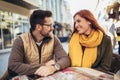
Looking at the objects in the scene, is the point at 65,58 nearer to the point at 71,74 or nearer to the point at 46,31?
the point at 46,31

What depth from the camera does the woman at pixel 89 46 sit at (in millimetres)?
1661

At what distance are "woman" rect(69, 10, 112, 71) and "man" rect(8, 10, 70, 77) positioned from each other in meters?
0.11

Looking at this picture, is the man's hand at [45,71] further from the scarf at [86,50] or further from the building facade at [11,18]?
the building facade at [11,18]

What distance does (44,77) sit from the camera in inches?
49.8

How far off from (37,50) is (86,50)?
1.31ft

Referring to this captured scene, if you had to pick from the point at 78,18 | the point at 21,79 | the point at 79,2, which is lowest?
the point at 21,79

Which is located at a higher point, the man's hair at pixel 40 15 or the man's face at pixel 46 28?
the man's hair at pixel 40 15

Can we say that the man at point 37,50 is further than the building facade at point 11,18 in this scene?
No

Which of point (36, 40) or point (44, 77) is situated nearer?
point (44, 77)

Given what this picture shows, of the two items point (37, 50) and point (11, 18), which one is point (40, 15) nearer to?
point (37, 50)

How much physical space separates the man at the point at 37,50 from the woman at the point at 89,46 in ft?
0.35

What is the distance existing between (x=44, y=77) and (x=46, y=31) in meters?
0.55

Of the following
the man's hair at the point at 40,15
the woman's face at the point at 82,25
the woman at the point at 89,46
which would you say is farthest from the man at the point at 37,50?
the woman's face at the point at 82,25

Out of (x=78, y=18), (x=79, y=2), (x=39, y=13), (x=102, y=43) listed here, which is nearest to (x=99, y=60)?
(x=102, y=43)
